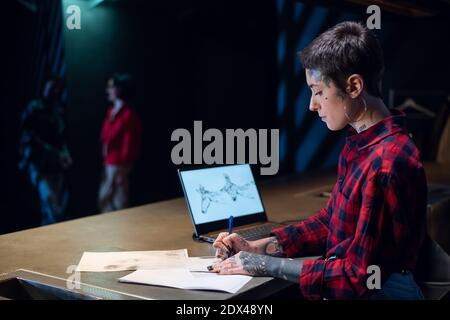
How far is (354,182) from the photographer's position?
4.83 feet

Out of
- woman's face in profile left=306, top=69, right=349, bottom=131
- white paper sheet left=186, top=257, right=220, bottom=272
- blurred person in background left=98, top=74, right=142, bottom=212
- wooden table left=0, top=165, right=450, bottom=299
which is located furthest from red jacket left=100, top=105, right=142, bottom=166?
woman's face in profile left=306, top=69, right=349, bottom=131

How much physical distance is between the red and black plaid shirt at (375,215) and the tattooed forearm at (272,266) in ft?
0.10

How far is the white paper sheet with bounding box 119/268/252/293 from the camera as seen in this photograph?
1.50m

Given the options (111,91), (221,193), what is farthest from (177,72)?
(221,193)

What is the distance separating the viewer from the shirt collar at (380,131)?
1.50m

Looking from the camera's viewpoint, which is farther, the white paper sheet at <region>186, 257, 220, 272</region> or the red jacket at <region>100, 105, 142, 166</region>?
the red jacket at <region>100, 105, 142, 166</region>

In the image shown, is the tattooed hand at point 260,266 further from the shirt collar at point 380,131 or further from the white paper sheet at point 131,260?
the shirt collar at point 380,131

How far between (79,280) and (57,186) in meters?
4.08

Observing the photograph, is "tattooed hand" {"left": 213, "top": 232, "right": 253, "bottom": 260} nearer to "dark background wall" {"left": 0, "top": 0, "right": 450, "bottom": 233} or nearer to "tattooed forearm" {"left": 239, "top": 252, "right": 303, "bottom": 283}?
"tattooed forearm" {"left": 239, "top": 252, "right": 303, "bottom": 283}

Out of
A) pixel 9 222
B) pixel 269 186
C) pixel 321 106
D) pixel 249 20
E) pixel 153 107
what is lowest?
pixel 9 222

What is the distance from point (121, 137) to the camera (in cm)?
566

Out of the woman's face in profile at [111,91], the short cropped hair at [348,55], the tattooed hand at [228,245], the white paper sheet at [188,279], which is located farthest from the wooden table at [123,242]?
the woman's face in profile at [111,91]
